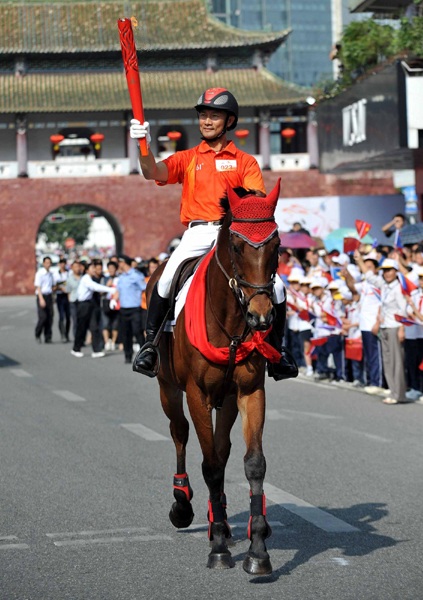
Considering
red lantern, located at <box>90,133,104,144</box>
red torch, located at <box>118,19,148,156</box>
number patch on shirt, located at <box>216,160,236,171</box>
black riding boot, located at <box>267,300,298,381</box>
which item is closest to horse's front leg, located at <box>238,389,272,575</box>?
black riding boot, located at <box>267,300,298,381</box>

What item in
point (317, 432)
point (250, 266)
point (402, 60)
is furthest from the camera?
point (402, 60)

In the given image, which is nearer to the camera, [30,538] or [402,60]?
[30,538]

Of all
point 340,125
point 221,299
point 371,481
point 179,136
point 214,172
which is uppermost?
point 179,136

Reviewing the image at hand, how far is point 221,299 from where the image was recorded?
Result: 623 centimetres

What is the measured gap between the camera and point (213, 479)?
6.51 m

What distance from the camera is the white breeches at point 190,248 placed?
278 inches

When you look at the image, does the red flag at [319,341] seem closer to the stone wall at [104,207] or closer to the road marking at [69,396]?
the road marking at [69,396]

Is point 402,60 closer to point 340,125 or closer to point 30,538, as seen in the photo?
point 340,125

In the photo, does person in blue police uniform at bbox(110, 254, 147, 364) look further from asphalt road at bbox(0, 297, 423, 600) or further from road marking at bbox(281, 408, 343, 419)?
road marking at bbox(281, 408, 343, 419)

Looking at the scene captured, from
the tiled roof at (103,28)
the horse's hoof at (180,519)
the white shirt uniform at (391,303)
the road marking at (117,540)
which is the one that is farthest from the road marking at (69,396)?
the tiled roof at (103,28)

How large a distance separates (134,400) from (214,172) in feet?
27.9

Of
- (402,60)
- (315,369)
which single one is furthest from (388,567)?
(402,60)

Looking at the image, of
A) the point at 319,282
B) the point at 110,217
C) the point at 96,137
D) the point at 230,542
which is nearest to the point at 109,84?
the point at 96,137

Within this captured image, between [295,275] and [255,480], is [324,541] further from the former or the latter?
[295,275]
